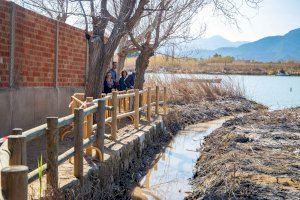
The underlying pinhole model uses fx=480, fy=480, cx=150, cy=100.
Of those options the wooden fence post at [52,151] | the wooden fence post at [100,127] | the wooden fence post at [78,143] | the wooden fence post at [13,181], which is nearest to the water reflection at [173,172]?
the wooden fence post at [100,127]

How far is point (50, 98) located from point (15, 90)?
188 cm

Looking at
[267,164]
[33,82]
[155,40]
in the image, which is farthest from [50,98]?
[155,40]

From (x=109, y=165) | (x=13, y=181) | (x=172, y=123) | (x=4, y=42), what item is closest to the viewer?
(x=13, y=181)

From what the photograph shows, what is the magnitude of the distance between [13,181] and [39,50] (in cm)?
773

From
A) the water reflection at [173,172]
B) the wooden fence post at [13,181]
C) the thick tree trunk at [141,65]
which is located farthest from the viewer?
the thick tree trunk at [141,65]

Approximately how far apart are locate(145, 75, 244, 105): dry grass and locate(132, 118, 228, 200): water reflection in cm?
692

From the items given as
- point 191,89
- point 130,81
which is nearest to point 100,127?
point 130,81

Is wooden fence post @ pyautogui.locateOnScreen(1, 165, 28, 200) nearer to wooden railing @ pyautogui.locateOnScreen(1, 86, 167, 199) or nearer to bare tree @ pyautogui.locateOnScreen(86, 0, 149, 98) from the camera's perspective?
wooden railing @ pyautogui.locateOnScreen(1, 86, 167, 199)

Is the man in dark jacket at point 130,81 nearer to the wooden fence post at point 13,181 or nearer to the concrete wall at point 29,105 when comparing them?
the concrete wall at point 29,105

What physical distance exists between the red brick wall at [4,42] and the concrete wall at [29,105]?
9.6 inches

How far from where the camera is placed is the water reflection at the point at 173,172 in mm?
8633

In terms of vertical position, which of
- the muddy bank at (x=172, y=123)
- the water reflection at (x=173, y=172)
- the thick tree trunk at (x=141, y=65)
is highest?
the thick tree trunk at (x=141, y=65)

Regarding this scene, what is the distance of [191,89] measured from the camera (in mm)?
25000

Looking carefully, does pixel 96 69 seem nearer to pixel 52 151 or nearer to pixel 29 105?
pixel 29 105
